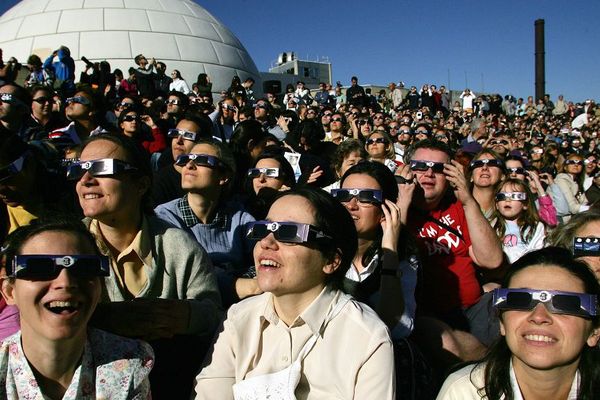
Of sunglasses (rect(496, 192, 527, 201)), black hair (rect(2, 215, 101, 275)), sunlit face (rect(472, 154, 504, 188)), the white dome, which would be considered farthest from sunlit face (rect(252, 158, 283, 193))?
the white dome

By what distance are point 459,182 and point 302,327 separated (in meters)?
2.08

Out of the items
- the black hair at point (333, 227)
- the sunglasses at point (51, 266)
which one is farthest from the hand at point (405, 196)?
the sunglasses at point (51, 266)

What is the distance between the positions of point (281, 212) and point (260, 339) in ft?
2.03

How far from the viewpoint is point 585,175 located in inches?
410

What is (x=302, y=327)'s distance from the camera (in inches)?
97.3

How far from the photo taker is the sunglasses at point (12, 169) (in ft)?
10.0

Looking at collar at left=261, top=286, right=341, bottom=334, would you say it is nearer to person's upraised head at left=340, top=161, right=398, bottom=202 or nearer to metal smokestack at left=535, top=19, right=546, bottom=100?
person's upraised head at left=340, top=161, right=398, bottom=202

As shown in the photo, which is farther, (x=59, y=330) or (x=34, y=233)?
(x=34, y=233)

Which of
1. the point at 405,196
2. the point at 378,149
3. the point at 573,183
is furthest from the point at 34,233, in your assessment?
the point at 573,183

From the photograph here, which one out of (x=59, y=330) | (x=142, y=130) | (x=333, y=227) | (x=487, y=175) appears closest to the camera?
(x=59, y=330)

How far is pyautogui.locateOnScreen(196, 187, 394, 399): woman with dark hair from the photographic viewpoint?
231 centimetres

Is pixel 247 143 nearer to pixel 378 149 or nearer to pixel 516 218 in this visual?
pixel 378 149

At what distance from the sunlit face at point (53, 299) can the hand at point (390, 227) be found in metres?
1.78

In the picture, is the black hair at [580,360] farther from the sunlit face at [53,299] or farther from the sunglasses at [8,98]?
the sunglasses at [8,98]
